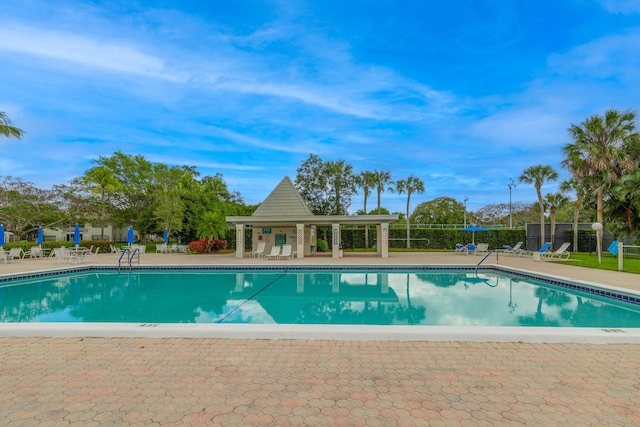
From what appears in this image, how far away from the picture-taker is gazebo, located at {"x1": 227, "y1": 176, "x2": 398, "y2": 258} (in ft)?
66.6

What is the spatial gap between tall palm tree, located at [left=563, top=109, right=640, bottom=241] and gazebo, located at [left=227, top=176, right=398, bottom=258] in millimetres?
10675

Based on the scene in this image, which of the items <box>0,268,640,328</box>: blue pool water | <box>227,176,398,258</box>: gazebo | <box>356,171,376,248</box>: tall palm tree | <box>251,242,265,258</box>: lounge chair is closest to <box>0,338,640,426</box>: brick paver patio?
<box>0,268,640,328</box>: blue pool water

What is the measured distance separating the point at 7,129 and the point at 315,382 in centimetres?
1844

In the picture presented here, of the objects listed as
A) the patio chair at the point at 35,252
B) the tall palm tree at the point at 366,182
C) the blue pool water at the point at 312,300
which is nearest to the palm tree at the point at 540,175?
the tall palm tree at the point at 366,182

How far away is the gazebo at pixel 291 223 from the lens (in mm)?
20309

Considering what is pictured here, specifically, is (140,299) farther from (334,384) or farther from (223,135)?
(223,135)

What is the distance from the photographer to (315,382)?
3.38m

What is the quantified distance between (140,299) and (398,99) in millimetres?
17418

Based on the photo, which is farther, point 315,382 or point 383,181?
point 383,181

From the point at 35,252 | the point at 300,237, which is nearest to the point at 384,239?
the point at 300,237

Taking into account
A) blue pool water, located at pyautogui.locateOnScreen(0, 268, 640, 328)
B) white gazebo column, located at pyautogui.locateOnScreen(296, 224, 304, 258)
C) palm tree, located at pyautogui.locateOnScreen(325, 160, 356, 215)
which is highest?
palm tree, located at pyautogui.locateOnScreen(325, 160, 356, 215)

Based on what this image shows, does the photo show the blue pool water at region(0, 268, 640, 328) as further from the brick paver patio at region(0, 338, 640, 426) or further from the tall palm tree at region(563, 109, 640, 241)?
the tall palm tree at region(563, 109, 640, 241)

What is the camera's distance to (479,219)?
59312mm

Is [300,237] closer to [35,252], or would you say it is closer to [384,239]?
[384,239]
